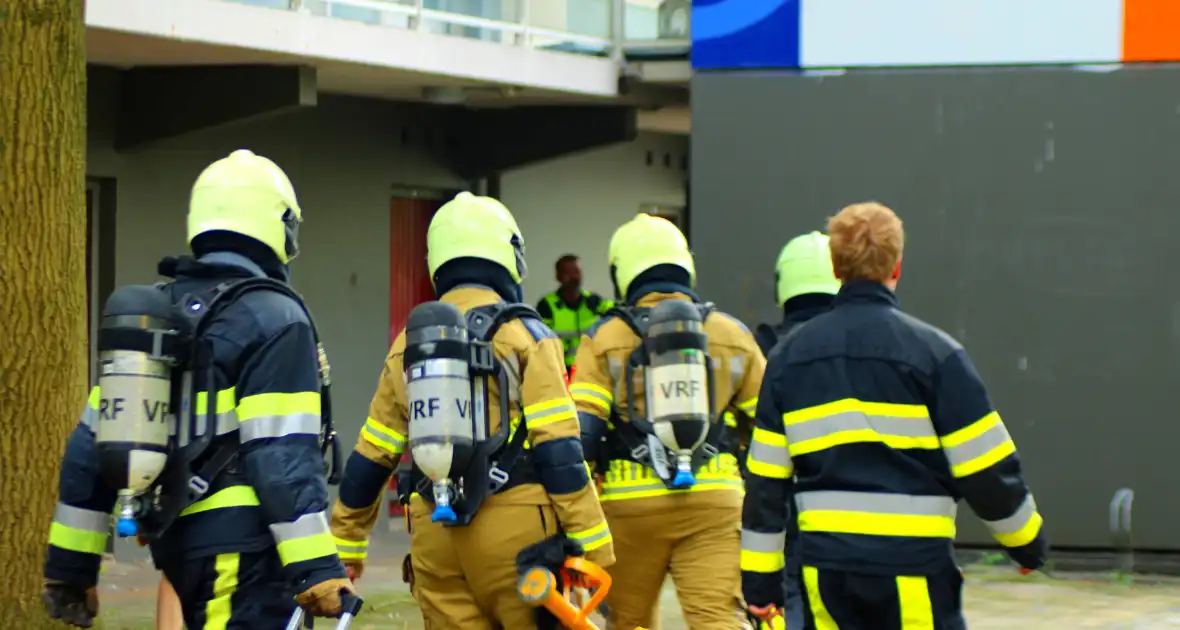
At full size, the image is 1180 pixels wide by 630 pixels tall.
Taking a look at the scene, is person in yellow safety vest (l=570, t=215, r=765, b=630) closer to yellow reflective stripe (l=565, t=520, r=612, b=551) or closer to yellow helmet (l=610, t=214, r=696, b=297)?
yellow helmet (l=610, t=214, r=696, b=297)

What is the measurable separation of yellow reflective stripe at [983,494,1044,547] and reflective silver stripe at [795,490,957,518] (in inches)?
5.1

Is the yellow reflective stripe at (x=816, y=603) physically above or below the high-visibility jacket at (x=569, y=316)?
below

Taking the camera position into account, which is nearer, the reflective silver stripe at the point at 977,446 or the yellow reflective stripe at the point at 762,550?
the reflective silver stripe at the point at 977,446

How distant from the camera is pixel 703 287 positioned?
1173 cm

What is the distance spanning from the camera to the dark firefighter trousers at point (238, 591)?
4.49 m

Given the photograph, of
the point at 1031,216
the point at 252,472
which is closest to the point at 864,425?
the point at 252,472

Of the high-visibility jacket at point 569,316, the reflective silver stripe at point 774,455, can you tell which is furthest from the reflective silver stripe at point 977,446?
the high-visibility jacket at point 569,316

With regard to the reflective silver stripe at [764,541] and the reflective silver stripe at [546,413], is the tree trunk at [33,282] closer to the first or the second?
the reflective silver stripe at [546,413]

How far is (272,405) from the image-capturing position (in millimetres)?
4500

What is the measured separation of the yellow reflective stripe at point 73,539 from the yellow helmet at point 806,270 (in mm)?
3645

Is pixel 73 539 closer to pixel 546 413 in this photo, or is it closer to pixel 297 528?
pixel 297 528

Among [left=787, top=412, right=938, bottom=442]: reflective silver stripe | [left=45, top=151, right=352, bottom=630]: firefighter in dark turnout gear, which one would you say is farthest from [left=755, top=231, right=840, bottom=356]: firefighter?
[left=45, top=151, right=352, bottom=630]: firefighter in dark turnout gear

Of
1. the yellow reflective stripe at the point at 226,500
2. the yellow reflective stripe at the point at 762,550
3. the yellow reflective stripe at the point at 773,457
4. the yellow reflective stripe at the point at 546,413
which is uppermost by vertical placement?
the yellow reflective stripe at the point at 546,413

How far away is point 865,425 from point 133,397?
1.90 metres
